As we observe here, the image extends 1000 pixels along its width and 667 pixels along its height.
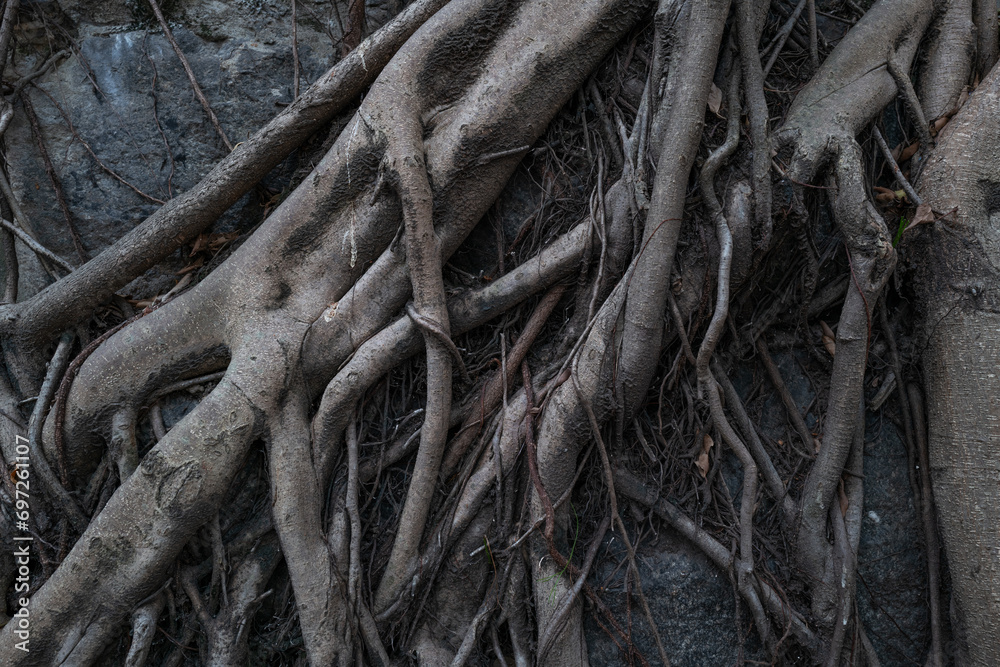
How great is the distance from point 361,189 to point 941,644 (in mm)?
2842

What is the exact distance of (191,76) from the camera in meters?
3.11

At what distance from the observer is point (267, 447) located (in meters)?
2.49

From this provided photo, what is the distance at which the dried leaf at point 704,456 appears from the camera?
2.46m

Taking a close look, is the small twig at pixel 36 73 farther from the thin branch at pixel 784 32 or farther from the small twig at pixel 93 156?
the thin branch at pixel 784 32

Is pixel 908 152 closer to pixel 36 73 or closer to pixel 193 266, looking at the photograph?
pixel 193 266

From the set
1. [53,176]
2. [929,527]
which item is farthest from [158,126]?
[929,527]

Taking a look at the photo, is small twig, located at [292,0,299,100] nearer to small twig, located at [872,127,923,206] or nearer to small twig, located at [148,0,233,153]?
small twig, located at [148,0,233,153]

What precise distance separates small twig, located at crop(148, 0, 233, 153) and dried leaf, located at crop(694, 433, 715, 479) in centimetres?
255

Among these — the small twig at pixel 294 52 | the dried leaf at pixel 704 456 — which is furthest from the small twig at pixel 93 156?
the dried leaf at pixel 704 456

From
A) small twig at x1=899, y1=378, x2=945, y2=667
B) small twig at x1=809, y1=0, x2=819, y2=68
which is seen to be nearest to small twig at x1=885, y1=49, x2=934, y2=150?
small twig at x1=809, y1=0, x2=819, y2=68

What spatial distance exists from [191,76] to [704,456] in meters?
2.96

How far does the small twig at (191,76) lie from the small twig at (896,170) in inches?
114

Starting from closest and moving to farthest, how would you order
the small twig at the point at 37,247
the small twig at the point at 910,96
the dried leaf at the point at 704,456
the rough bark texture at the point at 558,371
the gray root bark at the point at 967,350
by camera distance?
the gray root bark at the point at 967,350, the rough bark texture at the point at 558,371, the dried leaf at the point at 704,456, the small twig at the point at 910,96, the small twig at the point at 37,247

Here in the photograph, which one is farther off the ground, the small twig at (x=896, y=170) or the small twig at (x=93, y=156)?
the small twig at (x=93, y=156)
